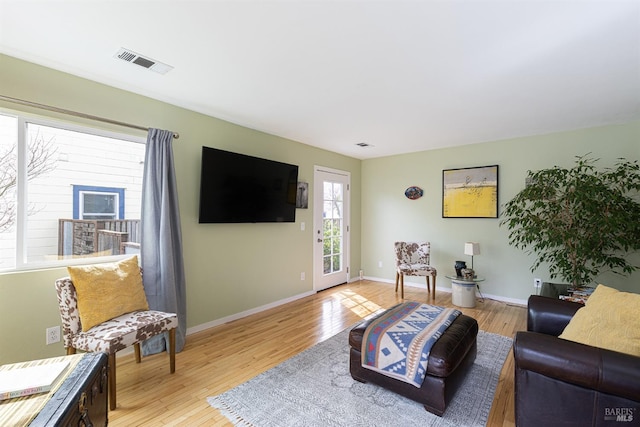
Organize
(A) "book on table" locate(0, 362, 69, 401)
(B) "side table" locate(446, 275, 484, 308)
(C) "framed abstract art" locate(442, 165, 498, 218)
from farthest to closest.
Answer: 1. (C) "framed abstract art" locate(442, 165, 498, 218)
2. (B) "side table" locate(446, 275, 484, 308)
3. (A) "book on table" locate(0, 362, 69, 401)

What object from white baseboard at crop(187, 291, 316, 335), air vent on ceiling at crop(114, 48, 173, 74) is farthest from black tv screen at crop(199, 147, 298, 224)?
white baseboard at crop(187, 291, 316, 335)

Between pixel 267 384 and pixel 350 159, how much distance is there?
14.0ft

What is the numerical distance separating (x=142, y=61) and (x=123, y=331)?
1.99 m

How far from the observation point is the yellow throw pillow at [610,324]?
1.41 metres

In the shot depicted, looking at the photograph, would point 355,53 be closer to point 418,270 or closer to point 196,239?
point 196,239

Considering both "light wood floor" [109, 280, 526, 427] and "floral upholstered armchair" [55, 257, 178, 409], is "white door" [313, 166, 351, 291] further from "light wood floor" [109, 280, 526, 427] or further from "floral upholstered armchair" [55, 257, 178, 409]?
"floral upholstered armchair" [55, 257, 178, 409]

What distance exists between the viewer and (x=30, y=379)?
1.26m

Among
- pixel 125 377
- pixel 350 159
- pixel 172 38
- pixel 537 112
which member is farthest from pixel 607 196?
pixel 125 377

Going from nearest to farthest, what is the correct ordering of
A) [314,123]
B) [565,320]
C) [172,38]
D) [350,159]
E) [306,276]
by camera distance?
[172,38] → [565,320] → [314,123] → [306,276] → [350,159]

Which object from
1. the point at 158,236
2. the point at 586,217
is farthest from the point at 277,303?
the point at 586,217

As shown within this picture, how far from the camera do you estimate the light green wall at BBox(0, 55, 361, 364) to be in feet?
7.13

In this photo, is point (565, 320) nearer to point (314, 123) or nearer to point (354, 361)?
point (354, 361)

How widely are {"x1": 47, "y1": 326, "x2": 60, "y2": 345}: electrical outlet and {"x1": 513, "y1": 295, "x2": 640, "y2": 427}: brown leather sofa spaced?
3.24m

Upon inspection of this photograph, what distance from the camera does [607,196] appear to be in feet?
10.1
